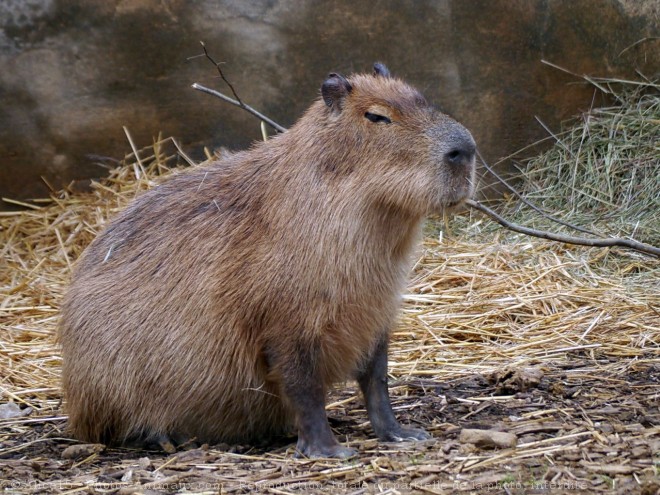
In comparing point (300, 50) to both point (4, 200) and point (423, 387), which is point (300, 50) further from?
point (423, 387)

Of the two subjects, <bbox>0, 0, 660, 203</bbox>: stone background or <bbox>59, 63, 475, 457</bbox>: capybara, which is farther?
<bbox>0, 0, 660, 203</bbox>: stone background

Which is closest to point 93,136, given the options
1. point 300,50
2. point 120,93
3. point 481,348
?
point 120,93

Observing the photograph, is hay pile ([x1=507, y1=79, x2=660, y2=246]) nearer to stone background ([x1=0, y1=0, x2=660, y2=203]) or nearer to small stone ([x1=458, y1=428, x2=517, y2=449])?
stone background ([x1=0, y1=0, x2=660, y2=203])

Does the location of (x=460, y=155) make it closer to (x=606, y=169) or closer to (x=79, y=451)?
(x=79, y=451)

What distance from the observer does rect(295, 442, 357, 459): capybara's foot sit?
3.79 m

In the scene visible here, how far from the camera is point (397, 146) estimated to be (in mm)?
3834

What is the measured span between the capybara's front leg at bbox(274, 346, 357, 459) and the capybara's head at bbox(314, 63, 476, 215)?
0.71 meters

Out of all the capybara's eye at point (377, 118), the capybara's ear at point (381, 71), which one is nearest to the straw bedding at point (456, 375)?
the capybara's eye at point (377, 118)

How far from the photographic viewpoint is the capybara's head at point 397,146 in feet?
12.4

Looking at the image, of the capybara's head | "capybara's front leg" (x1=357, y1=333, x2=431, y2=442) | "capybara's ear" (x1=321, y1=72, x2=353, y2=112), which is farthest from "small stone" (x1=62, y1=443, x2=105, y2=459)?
"capybara's ear" (x1=321, y1=72, x2=353, y2=112)

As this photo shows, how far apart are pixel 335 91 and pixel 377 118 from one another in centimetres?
23

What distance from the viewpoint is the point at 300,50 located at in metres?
7.87

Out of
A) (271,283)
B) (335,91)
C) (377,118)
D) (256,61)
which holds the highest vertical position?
(256,61)

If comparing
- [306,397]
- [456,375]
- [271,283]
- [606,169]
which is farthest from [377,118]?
[606,169]
